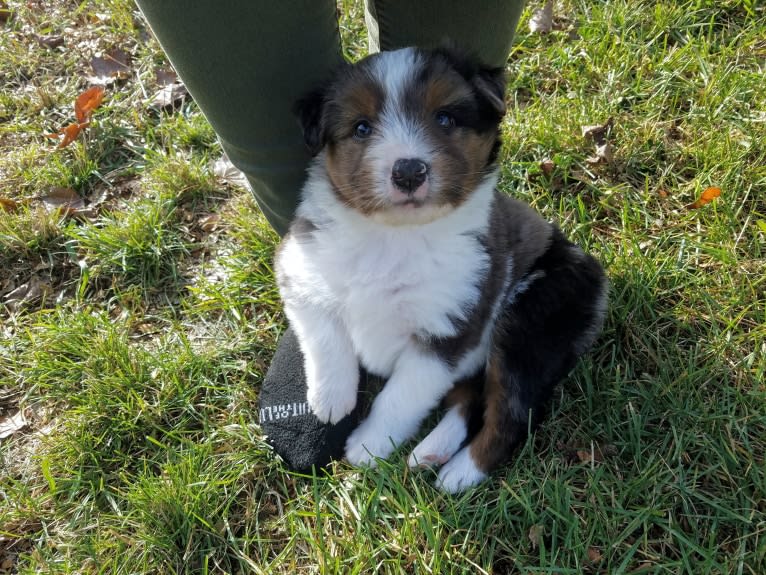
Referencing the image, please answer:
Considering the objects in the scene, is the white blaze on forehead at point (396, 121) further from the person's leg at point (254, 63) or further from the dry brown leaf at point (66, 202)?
the dry brown leaf at point (66, 202)

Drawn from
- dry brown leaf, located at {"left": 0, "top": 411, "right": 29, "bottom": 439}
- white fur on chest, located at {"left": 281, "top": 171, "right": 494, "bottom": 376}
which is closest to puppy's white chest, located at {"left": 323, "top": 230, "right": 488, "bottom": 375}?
white fur on chest, located at {"left": 281, "top": 171, "right": 494, "bottom": 376}

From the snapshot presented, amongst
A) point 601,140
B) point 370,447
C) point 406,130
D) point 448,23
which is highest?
point 448,23

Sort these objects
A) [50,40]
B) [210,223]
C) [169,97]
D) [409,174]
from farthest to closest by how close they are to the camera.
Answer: [50,40] < [169,97] < [210,223] < [409,174]

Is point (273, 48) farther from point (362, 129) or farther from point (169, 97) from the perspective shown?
point (169, 97)

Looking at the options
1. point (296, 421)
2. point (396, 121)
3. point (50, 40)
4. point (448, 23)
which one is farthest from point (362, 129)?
point (50, 40)

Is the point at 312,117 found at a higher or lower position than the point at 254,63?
lower

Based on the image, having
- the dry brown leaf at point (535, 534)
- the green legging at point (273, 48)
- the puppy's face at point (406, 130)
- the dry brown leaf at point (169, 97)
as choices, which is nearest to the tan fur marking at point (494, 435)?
the dry brown leaf at point (535, 534)

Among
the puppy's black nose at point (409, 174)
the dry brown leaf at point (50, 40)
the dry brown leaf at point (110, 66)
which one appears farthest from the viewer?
the dry brown leaf at point (50, 40)
